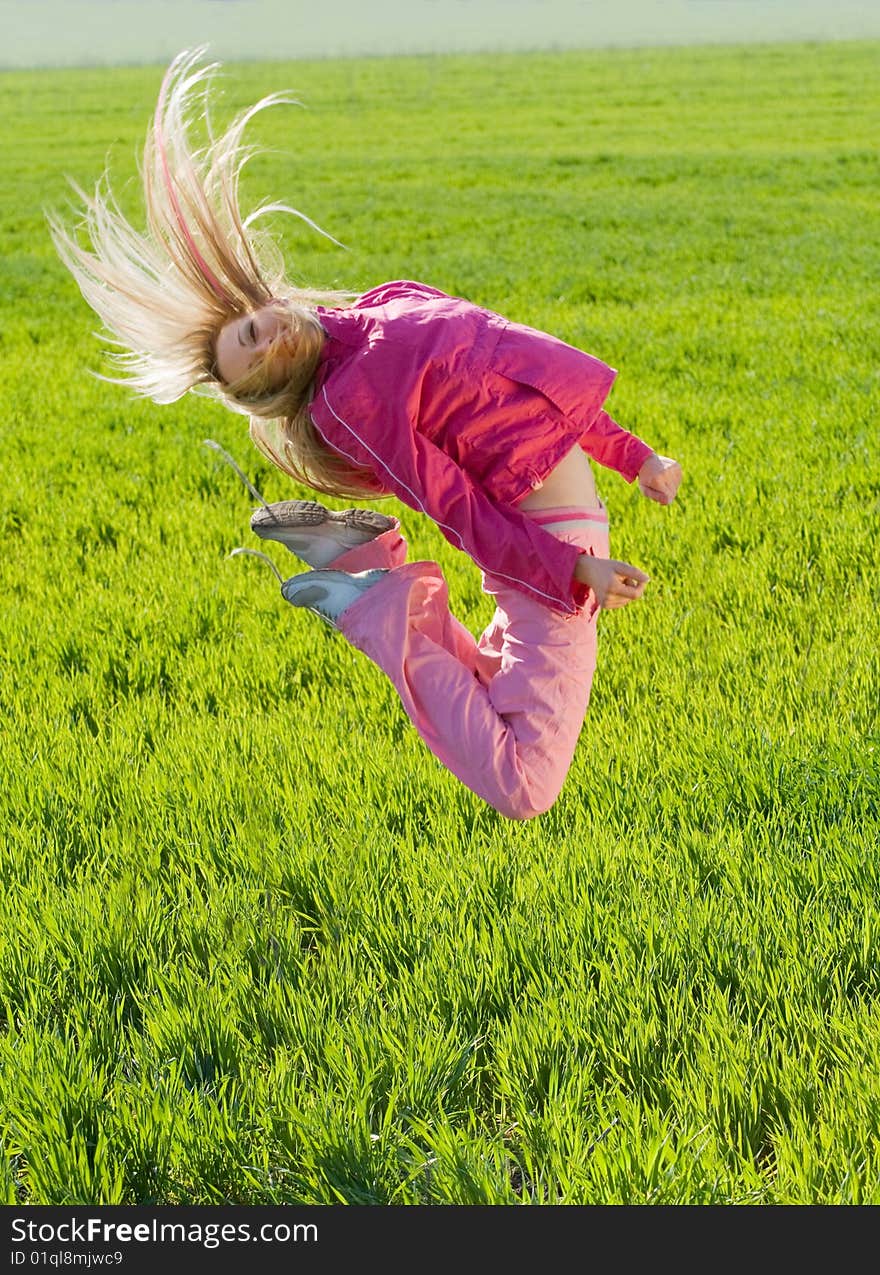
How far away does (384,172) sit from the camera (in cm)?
2392

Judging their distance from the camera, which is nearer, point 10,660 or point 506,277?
point 10,660

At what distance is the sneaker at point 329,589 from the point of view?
2.98m

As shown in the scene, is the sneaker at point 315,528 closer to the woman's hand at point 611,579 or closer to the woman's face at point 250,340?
the woman's face at point 250,340

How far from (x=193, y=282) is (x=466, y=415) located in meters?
0.70

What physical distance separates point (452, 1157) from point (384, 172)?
23.8 meters

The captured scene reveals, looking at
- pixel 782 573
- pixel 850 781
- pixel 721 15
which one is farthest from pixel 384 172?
pixel 721 15

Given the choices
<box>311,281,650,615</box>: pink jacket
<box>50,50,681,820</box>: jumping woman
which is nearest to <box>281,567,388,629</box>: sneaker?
<box>50,50,681,820</box>: jumping woman

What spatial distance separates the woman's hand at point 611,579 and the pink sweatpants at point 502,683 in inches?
6.6

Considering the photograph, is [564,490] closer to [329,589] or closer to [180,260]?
[329,589]

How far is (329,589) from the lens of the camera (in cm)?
299

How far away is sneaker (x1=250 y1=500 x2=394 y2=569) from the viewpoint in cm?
306

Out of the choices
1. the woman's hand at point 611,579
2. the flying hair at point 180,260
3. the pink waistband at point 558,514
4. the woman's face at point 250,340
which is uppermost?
the flying hair at point 180,260

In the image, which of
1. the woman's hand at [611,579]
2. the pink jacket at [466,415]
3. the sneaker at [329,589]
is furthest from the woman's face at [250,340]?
the woman's hand at [611,579]

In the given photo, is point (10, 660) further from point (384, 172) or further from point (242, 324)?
point (384, 172)
